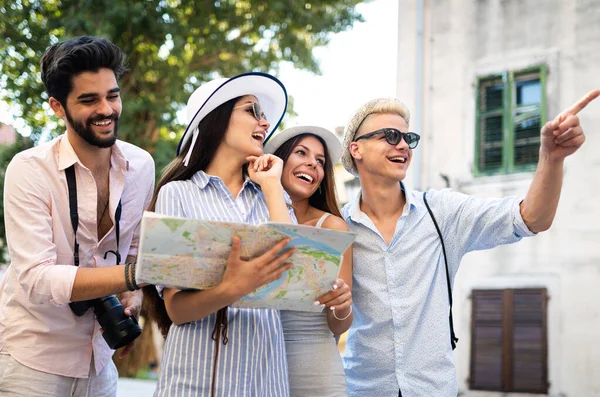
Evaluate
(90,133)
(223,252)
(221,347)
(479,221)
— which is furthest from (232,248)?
(479,221)

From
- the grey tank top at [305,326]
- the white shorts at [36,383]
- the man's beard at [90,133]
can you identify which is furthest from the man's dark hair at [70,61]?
the grey tank top at [305,326]

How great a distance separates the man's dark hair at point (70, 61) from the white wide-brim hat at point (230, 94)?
431mm

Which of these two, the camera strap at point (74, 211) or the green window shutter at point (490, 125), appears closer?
the camera strap at point (74, 211)

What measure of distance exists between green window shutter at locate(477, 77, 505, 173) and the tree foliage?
305 centimetres

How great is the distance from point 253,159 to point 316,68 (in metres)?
10.3

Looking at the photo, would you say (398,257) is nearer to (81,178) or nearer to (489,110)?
(81,178)

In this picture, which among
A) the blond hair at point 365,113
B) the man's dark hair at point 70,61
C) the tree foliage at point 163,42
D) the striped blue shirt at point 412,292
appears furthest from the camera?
the tree foliage at point 163,42

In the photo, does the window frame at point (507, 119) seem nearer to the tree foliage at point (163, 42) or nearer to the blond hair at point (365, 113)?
the tree foliage at point (163, 42)

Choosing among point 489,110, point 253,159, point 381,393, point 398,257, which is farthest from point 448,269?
Answer: point 489,110

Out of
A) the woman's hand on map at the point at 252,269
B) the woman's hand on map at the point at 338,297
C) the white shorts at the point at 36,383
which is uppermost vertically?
the woman's hand on map at the point at 252,269

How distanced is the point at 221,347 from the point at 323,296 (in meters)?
0.41

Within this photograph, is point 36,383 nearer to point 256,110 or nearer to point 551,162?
point 256,110

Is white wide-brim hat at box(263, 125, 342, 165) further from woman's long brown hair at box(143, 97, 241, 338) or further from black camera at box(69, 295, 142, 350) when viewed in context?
black camera at box(69, 295, 142, 350)

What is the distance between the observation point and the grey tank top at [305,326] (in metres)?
3.41
